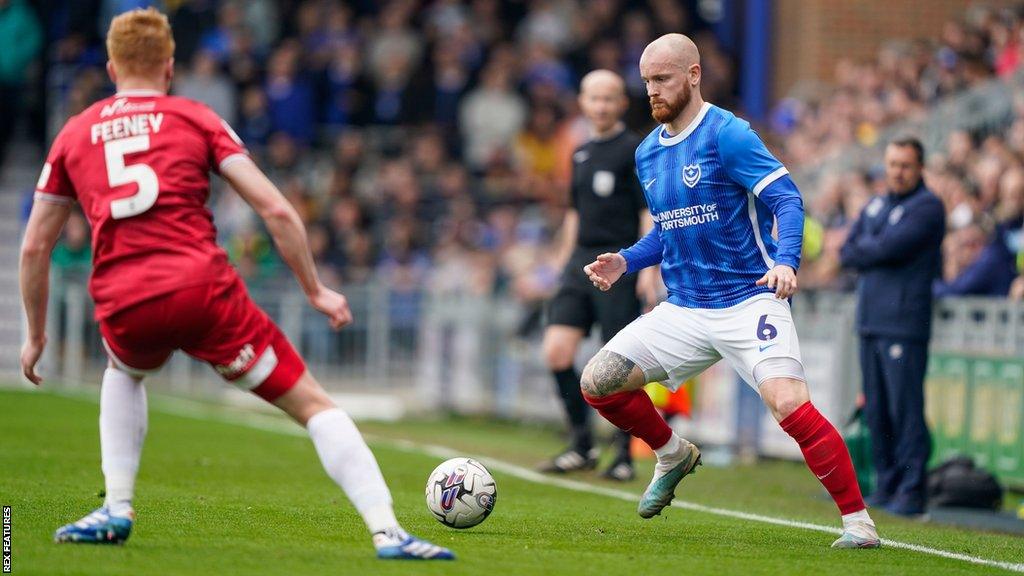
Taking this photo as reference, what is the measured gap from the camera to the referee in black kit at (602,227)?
35.5 ft

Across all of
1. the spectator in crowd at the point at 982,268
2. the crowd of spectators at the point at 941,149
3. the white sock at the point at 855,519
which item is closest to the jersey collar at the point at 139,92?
the white sock at the point at 855,519

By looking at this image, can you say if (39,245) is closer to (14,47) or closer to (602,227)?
(602,227)

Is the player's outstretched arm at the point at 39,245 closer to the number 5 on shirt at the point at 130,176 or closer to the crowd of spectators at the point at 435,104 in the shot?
the number 5 on shirt at the point at 130,176

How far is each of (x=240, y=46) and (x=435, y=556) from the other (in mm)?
17824

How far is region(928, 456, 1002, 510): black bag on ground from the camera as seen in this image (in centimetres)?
1055

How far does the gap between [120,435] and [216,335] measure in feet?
2.12

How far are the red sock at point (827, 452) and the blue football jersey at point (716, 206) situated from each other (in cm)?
66

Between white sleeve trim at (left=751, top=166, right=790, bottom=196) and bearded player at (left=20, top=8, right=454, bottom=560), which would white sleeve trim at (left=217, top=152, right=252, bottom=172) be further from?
white sleeve trim at (left=751, top=166, right=790, bottom=196)

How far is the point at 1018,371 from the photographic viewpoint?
1146cm

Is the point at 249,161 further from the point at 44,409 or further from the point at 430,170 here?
the point at 430,170

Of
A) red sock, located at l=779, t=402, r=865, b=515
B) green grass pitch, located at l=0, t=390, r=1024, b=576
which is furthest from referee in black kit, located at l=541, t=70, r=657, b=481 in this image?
red sock, located at l=779, t=402, r=865, b=515

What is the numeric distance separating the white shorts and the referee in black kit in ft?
9.77

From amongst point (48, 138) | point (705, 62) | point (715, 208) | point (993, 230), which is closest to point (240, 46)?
point (48, 138)

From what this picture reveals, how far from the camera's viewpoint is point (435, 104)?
79.9ft
